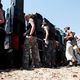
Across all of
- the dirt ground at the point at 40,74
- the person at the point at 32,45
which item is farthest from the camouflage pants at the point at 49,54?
the dirt ground at the point at 40,74

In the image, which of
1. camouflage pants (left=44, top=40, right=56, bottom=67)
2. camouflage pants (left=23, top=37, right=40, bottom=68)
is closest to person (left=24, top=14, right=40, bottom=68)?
camouflage pants (left=23, top=37, right=40, bottom=68)

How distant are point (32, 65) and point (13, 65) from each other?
2.26 feet

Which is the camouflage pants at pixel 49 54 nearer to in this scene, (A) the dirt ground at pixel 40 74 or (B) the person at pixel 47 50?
(B) the person at pixel 47 50

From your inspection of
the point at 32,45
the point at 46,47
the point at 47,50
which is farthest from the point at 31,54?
the point at 47,50

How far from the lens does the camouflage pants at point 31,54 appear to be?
11.7 metres

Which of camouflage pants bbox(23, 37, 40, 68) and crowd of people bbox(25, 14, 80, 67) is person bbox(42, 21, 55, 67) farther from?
camouflage pants bbox(23, 37, 40, 68)

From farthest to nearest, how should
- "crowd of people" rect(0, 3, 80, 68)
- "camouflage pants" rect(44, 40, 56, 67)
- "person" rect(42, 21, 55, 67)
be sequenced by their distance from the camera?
"camouflage pants" rect(44, 40, 56, 67) < "person" rect(42, 21, 55, 67) < "crowd of people" rect(0, 3, 80, 68)

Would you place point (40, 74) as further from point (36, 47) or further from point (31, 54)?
point (36, 47)

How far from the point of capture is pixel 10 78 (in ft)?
31.1

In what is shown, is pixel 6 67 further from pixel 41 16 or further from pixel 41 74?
pixel 41 16

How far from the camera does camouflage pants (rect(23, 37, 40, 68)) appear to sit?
38.5 feet

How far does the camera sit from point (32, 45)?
38.9ft

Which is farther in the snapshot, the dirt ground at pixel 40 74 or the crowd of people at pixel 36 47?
the crowd of people at pixel 36 47

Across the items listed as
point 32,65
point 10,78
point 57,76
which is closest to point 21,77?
point 10,78
